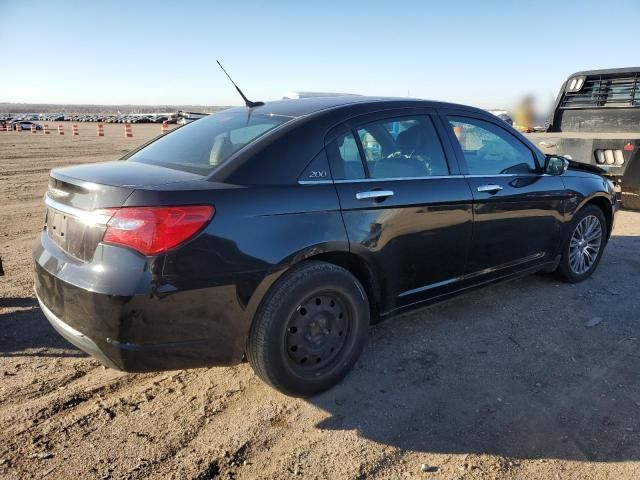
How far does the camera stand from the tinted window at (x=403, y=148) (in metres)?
3.24

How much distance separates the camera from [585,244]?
16.1 ft

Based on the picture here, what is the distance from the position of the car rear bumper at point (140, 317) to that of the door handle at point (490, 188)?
6.81 feet

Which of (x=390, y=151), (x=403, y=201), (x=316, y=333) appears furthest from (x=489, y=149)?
(x=316, y=333)

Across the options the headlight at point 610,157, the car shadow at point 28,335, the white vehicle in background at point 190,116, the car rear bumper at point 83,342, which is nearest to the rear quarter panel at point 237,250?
the car rear bumper at point 83,342

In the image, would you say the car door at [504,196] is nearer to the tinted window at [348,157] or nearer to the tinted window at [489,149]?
the tinted window at [489,149]

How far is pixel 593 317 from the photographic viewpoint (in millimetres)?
4164

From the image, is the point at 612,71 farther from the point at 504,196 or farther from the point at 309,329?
the point at 309,329

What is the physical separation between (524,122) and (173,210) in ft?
34.0

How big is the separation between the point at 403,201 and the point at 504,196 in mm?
1119

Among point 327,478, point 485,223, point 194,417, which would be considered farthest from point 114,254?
point 485,223

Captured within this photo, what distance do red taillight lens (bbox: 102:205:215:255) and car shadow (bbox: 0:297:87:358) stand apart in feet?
4.81

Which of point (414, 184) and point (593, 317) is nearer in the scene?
point (414, 184)

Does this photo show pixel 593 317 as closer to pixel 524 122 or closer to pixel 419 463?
pixel 419 463

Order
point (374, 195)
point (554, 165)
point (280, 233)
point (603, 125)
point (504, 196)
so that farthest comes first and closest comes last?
point (603, 125) → point (554, 165) → point (504, 196) → point (374, 195) → point (280, 233)
